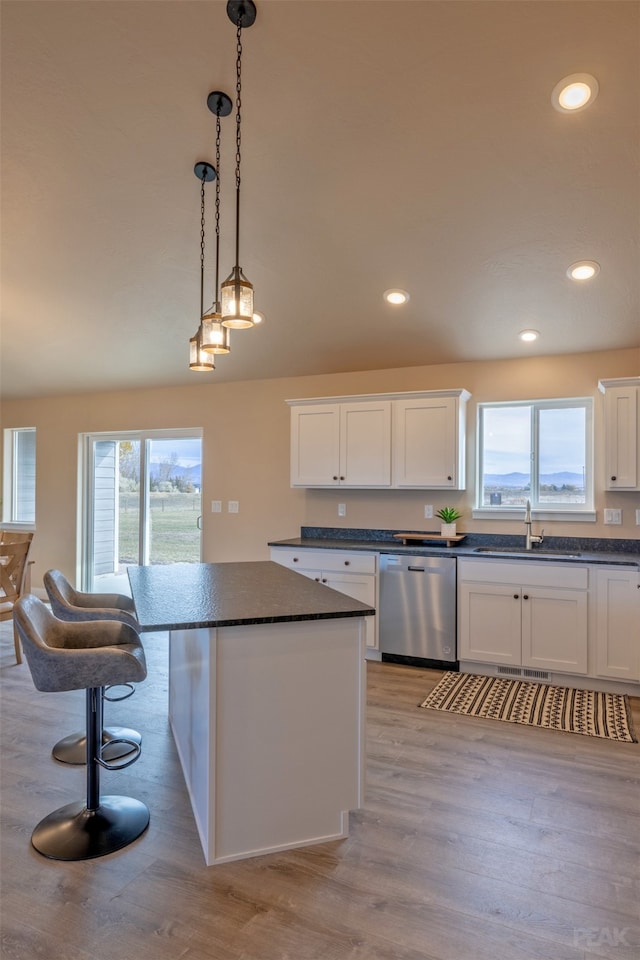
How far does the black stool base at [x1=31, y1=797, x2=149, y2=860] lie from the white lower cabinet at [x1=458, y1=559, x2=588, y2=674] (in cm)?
240

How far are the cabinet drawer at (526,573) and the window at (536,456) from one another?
1.99ft

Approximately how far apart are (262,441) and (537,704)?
3.09 meters

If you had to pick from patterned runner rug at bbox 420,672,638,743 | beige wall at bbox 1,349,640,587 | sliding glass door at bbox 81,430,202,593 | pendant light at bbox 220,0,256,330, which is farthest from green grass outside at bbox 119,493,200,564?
pendant light at bbox 220,0,256,330

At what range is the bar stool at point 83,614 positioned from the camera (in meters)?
2.56

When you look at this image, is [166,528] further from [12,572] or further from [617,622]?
[617,622]

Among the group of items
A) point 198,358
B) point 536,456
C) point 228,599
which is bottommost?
point 228,599

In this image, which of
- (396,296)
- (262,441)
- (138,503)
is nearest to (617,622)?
(396,296)

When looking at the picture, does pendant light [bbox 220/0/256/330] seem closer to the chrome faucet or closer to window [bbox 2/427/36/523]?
the chrome faucet

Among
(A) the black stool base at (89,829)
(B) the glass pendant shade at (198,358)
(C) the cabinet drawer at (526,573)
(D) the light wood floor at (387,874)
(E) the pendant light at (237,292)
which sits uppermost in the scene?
(E) the pendant light at (237,292)

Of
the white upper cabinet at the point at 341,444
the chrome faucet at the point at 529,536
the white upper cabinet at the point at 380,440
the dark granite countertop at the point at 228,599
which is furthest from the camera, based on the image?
the white upper cabinet at the point at 341,444

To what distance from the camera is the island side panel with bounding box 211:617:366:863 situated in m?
1.91

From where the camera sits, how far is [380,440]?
4266 mm

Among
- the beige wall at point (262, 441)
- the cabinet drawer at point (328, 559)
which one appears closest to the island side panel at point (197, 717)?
the cabinet drawer at point (328, 559)

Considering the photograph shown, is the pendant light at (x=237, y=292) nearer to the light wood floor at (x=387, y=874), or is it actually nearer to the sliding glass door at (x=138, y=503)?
the light wood floor at (x=387, y=874)
